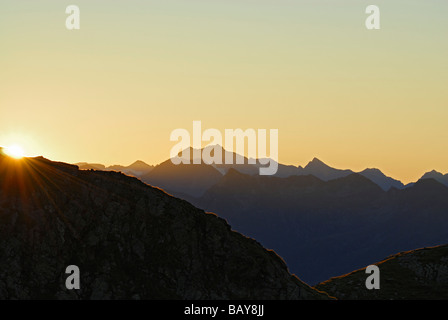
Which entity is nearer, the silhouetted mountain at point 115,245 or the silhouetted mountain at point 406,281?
the silhouetted mountain at point 115,245

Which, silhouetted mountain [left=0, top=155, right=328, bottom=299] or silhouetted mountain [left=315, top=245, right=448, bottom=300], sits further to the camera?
silhouetted mountain [left=315, top=245, right=448, bottom=300]

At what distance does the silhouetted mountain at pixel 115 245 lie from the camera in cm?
11500

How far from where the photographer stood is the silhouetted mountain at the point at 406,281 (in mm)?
160125

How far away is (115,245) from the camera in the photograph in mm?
121062

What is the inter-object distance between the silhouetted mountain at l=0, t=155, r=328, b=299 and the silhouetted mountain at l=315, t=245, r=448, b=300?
40.0 m

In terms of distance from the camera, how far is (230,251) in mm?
125188

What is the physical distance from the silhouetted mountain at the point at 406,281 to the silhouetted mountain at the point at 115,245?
40.0 metres

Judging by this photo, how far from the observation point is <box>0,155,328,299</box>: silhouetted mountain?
4528 inches

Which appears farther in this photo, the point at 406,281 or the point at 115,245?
the point at 406,281

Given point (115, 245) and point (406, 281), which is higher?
point (115, 245)

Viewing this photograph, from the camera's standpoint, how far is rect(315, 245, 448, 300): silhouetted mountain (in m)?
160

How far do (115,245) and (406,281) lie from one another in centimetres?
7869
